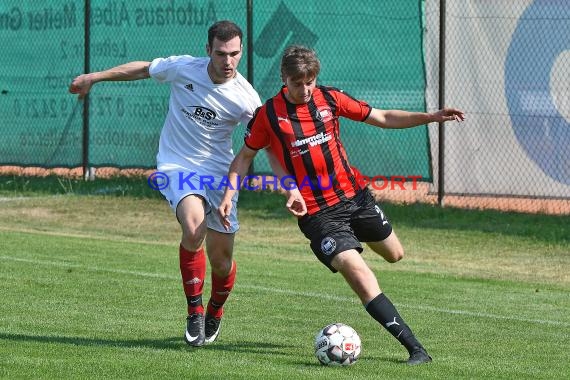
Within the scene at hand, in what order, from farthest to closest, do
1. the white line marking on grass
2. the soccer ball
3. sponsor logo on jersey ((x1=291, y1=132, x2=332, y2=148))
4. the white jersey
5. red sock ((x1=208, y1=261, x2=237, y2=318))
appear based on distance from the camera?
the white line marking on grass
red sock ((x1=208, y1=261, x2=237, y2=318))
the white jersey
sponsor logo on jersey ((x1=291, y1=132, x2=332, y2=148))
the soccer ball

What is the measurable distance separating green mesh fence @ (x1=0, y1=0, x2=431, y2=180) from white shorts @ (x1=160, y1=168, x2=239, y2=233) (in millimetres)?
8277

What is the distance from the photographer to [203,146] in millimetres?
8516

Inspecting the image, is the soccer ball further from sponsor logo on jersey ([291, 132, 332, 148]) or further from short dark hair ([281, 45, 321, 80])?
short dark hair ([281, 45, 321, 80])

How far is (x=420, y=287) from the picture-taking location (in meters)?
11.5

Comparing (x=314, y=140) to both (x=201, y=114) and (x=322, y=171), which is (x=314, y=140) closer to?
(x=322, y=171)

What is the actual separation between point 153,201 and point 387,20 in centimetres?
410

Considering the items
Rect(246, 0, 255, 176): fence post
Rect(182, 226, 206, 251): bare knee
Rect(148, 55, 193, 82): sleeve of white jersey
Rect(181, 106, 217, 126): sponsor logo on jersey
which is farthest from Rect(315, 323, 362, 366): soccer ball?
Rect(246, 0, 255, 176): fence post

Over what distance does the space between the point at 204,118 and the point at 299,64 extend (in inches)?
44.7

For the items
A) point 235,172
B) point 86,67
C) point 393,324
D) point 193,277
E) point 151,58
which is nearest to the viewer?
point 393,324

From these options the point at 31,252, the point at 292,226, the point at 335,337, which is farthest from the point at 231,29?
the point at 292,226

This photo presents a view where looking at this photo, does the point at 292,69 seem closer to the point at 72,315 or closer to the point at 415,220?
the point at 72,315

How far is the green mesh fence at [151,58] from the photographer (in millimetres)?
16688

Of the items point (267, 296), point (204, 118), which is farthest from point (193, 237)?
point (267, 296)

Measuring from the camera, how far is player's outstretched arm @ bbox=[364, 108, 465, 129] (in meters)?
8.09
